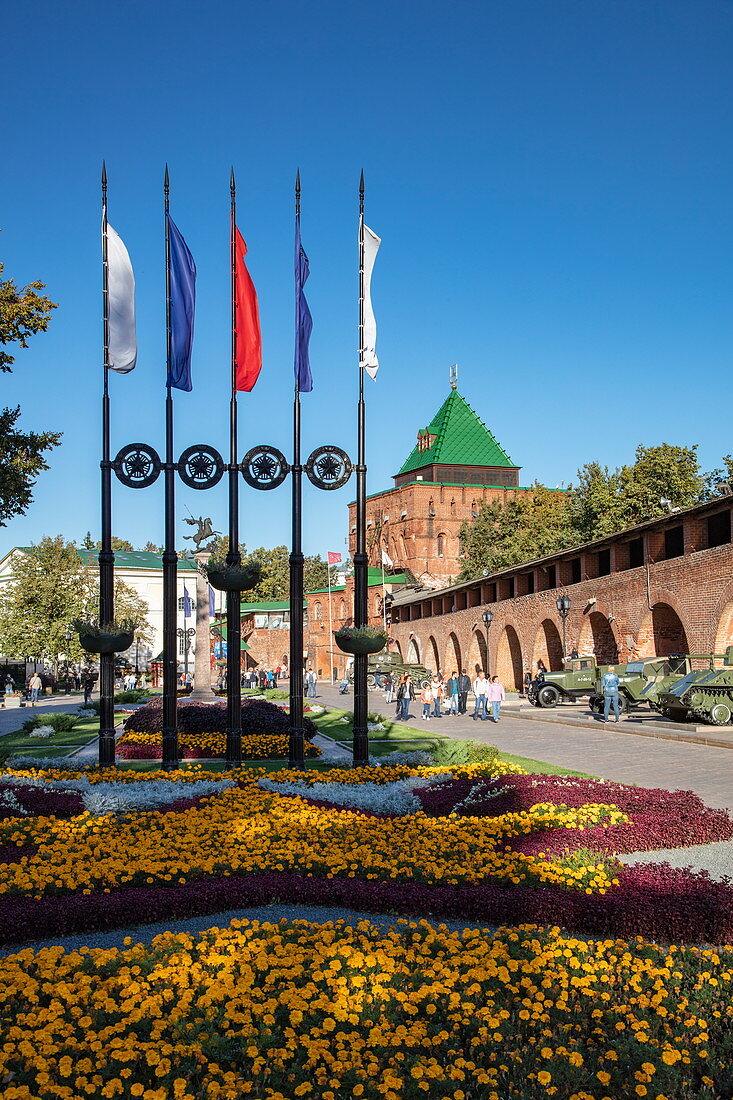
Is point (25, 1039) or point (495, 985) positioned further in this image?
point (495, 985)

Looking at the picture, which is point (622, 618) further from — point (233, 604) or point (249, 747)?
point (233, 604)

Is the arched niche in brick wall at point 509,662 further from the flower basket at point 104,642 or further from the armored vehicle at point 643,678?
the flower basket at point 104,642

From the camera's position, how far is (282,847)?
27.9ft

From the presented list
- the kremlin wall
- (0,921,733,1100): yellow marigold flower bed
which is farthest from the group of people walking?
(0,921,733,1100): yellow marigold flower bed

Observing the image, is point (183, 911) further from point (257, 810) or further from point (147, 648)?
point (147, 648)

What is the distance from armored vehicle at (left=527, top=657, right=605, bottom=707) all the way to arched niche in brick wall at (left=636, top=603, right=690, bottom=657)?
2098mm

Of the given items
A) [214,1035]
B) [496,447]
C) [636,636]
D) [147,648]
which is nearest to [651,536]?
[636,636]

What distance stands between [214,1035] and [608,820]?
259 inches

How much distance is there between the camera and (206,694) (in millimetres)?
28797

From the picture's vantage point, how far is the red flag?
13.8 meters

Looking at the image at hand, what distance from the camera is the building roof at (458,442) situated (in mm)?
81750

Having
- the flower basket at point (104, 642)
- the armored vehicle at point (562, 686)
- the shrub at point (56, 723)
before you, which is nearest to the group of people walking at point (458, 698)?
the armored vehicle at point (562, 686)

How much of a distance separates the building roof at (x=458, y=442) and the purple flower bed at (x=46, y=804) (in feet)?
232

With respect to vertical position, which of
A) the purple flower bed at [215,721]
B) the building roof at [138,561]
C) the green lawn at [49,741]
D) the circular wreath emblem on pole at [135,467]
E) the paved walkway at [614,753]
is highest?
the building roof at [138,561]
